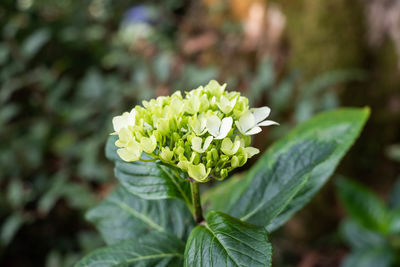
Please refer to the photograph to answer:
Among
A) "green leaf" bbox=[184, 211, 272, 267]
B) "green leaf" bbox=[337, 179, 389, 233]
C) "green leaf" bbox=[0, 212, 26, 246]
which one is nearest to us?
"green leaf" bbox=[184, 211, 272, 267]

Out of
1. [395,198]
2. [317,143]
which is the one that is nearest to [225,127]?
[317,143]

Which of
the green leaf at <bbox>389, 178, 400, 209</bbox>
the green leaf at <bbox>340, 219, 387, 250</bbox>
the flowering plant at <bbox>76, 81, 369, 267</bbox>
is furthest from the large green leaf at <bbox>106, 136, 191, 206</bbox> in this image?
the green leaf at <bbox>389, 178, 400, 209</bbox>

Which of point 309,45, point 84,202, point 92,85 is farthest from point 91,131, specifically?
point 309,45

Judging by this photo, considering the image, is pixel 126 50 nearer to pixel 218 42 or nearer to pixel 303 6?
pixel 218 42

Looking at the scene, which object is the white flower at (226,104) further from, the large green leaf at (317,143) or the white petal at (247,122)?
the large green leaf at (317,143)

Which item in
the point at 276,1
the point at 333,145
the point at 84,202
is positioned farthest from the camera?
the point at 276,1

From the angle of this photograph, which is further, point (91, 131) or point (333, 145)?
point (91, 131)

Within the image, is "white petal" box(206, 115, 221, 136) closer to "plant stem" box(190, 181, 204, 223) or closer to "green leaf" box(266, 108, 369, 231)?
"plant stem" box(190, 181, 204, 223)

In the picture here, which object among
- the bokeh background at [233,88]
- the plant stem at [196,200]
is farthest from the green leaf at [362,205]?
the plant stem at [196,200]
